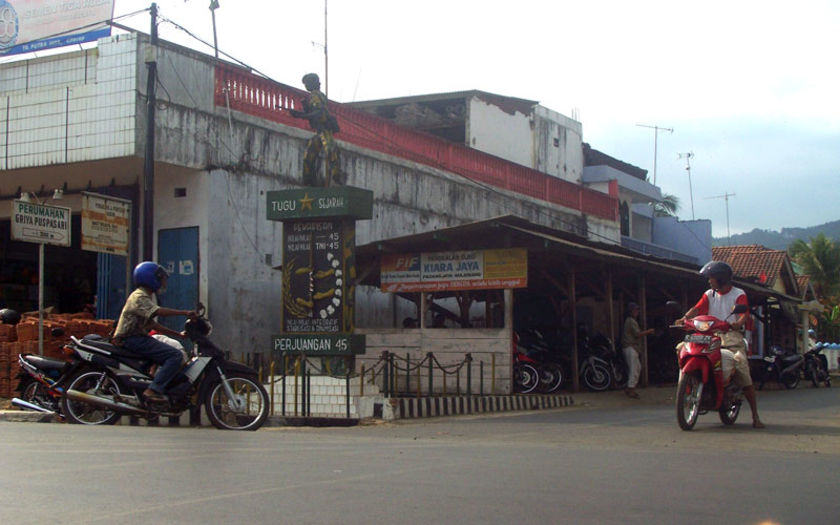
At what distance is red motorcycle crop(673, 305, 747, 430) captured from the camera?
9.59 metres

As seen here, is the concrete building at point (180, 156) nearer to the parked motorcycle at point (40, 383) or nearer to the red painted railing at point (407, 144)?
the red painted railing at point (407, 144)

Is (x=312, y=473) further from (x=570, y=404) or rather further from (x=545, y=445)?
(x=570, y=404)

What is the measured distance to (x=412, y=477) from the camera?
19.2 feet

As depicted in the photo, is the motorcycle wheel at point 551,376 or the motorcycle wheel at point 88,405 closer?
the motorcycle wheel at point 88,405

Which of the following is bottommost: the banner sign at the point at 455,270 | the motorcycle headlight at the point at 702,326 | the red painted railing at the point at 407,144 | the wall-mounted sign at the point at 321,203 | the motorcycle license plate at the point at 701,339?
the motorcycle license plate at the point at 701,339

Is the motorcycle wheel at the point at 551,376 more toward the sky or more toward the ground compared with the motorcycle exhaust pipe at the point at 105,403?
more toward the ground

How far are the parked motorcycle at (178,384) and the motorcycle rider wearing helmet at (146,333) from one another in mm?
118

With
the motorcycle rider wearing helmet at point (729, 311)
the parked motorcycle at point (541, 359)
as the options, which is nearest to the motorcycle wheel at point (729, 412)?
the motorcycle rider wearing helmet at point (729, 311)

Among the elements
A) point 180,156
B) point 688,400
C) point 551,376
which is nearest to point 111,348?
point 688,400

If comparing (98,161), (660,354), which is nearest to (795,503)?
(98,161)

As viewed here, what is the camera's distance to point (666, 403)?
16.8m

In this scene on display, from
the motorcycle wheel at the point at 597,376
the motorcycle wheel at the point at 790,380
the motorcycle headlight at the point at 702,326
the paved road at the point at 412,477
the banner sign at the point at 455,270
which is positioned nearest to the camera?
the paved road at the point at 412,477

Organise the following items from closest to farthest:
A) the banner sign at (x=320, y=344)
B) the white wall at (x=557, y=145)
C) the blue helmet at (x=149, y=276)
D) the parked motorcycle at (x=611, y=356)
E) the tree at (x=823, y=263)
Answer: the blue helmet at (x=149, y=276) → the banner sign at (x=320, y=344) → the parked motorcycle at (x=611, y=356) → the white wall at (x=557, y=145) → the tree at (x=823, y=263)

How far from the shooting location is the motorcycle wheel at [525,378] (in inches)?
675
